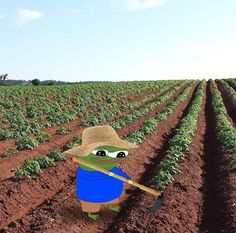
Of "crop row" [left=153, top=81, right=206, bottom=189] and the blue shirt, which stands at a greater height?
the blue shirt

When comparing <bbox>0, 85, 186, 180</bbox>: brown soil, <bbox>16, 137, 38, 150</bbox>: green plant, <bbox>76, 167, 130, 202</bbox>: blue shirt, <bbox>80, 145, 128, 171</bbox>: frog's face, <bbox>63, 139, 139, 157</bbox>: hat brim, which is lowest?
<bbox>0, 85, 186, 180</bbox>: brown soil

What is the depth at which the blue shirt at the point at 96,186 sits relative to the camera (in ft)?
19.5

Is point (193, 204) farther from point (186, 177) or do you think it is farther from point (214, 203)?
point (186, 177)

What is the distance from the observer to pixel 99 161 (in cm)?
607

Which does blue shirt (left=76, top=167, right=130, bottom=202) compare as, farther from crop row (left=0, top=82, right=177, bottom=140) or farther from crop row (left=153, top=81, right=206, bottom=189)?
crop row (left=0, top=82, right=177, bottom=140)

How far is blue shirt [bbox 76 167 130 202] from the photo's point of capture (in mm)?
5930

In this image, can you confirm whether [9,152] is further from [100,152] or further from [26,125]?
[100,152]

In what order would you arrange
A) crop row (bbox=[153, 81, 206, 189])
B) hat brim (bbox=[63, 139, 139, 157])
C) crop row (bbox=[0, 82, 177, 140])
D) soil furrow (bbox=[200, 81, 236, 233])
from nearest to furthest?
hat brim (bbox=[63, 139, 139, 157]) → soil furrow (bbox=[200, 81, 236, 233]) → crop row (bbox=[153, 81, 206, 189]) → crop row (bbox=[0, 82, 177, 140])

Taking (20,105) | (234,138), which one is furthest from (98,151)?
(20,105)

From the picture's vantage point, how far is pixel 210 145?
2048 cm

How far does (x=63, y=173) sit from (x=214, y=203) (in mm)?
4513

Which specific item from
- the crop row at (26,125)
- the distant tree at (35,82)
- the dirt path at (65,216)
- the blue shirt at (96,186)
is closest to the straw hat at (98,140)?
the blue shirt at (96,186)

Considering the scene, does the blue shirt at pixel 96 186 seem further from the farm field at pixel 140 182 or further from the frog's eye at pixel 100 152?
the farm field at pixel 140 182

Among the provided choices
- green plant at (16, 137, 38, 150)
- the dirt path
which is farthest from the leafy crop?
green plant at (16, 137, 38, 150)
